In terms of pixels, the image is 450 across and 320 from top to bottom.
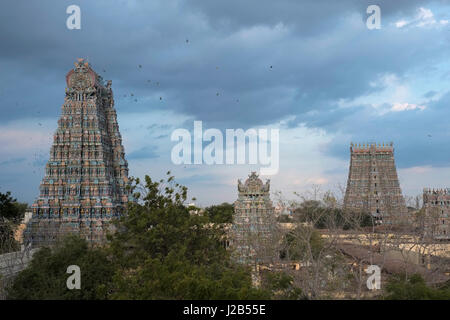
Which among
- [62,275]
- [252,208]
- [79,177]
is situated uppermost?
[79,177]

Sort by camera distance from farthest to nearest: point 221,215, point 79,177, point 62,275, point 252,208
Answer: point 79,177, point 252,208, point 221,215, point 62,275

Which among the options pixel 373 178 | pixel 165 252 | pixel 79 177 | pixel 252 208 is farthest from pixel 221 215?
pixel 373 178

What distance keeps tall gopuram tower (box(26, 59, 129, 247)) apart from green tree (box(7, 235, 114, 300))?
24.6 m

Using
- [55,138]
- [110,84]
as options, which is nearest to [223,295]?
[55,138]

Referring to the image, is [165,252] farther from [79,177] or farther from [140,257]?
[79,177]

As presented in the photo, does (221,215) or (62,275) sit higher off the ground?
(221,215)

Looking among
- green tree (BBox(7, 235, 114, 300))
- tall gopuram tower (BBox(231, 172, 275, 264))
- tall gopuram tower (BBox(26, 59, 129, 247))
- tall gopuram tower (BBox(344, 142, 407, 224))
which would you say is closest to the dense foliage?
green tree (BBox(7, 235, 114, 300))

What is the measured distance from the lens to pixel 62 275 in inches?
950

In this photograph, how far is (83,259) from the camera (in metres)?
25.1

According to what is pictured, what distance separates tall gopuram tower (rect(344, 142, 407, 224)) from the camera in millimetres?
66562

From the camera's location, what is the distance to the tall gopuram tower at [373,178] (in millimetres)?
66562

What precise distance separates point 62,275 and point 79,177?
29976mm

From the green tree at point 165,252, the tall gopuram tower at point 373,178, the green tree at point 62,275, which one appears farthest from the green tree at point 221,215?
the tall gopuram tower at point 373,178
